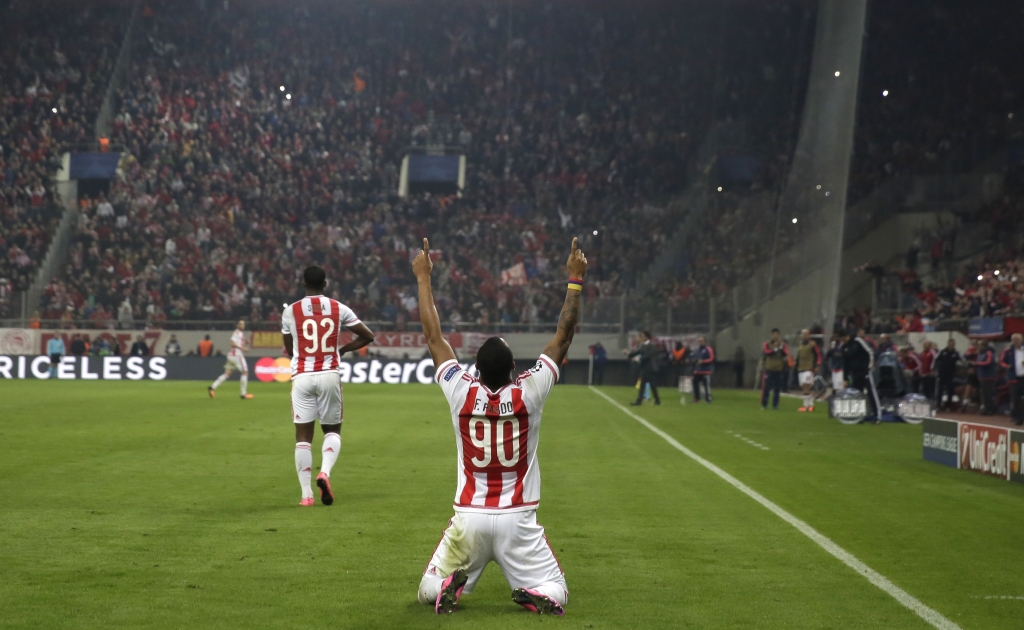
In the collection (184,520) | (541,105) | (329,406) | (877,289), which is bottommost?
(184,520)

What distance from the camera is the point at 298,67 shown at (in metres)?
→ 55.4

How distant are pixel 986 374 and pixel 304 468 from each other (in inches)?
769

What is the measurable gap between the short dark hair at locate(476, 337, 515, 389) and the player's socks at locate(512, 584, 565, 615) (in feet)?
3.72

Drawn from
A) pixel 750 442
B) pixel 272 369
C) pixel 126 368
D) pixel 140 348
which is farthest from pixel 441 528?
pixel 140 348

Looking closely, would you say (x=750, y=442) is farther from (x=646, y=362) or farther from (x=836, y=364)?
(x=836, y=364)

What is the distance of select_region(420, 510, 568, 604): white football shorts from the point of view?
5.88 m

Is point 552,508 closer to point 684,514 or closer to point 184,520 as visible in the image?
point 684,514

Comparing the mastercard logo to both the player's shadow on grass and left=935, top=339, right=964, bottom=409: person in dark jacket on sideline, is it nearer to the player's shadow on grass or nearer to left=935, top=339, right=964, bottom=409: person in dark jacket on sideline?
left=935, top=339, right=964, bottom=409: person in dark jacket on sideline

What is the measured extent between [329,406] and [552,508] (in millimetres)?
2304

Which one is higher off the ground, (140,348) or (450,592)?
(140,348)

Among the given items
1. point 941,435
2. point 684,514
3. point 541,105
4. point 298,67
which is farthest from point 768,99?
point 684,514

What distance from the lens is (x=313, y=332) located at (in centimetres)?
1023

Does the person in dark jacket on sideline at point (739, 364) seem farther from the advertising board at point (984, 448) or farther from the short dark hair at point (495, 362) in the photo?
the short dark hair at point (495, 362)

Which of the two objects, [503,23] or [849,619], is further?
[503,23]
